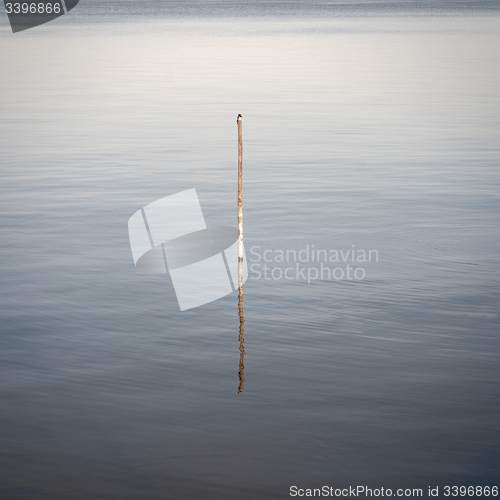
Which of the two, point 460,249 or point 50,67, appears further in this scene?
point 50,67

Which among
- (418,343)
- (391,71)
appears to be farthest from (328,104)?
(418,343)

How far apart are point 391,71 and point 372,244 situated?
41428 millimetres

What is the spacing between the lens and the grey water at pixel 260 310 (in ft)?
38.0

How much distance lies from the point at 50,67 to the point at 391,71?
2542cm

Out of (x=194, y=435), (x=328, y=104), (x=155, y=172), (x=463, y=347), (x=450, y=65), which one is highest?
(x=194, y=435)

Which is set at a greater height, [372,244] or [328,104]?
[372,244]

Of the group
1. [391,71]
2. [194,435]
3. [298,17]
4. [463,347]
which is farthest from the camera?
[298,17]

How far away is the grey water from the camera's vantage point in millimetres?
11594

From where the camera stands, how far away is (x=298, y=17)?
5148 inches

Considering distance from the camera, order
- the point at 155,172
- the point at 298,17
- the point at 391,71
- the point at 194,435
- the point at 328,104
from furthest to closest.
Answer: the point at 298,17 → the point at 391,71 → the point at 328,104 → the point at 155,172 → the point at 194,435

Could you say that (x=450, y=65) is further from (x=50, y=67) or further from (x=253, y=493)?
(x=253, y=493)

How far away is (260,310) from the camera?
1683cm

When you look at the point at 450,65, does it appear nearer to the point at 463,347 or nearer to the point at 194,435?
the point at 463,347

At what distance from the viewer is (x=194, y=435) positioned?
1212 cm
